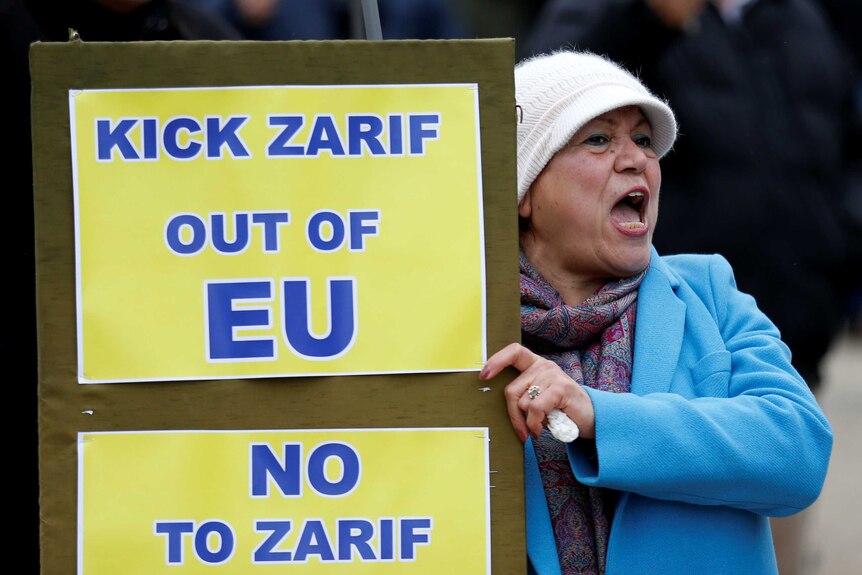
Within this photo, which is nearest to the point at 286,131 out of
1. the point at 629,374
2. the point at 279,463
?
the point at 279,463

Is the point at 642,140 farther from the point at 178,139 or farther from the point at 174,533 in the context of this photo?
the point at 174,533

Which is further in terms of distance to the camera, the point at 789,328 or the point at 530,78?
the point at 789,328

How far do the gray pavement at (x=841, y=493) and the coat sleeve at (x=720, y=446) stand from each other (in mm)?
2242

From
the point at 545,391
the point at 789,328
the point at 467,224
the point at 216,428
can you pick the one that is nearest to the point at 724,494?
the point at 545,391

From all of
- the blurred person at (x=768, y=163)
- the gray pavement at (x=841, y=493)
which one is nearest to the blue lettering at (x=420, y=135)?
the blurred person at (x=768, y=163)

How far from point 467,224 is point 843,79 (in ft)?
8.36

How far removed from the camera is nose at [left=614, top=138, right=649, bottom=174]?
9.53 feet

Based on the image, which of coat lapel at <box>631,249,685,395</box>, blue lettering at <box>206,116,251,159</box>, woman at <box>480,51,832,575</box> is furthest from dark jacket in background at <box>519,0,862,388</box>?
blue lettering at <box>206,116,251,159</box>

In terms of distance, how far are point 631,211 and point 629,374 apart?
1.06 feet

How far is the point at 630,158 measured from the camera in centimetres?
292

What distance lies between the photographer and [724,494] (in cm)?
264

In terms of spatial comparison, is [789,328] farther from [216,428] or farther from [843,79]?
[216,428]

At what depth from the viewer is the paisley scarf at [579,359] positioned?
273 centimetres

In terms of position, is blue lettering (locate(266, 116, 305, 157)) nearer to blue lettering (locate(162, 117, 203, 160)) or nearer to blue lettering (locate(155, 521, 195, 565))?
blue lettering (locate(162, 117, 203, 160))
